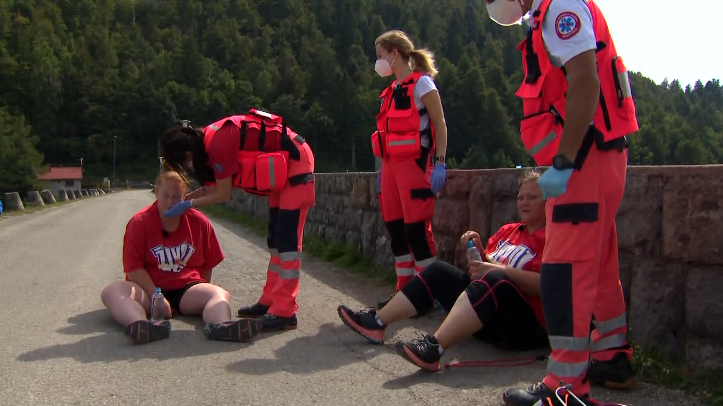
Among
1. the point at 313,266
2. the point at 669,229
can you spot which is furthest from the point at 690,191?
the point at 313,266

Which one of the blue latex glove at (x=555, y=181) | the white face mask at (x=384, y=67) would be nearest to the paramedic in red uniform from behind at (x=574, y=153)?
the blue latex glove at (x=555, y=181)

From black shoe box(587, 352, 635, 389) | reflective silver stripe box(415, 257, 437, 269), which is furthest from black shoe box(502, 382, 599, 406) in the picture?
reflective silver stripe box(415, 257, 437, 269)

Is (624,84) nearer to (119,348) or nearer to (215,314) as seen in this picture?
(215,314)

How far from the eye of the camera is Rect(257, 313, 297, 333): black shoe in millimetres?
4031

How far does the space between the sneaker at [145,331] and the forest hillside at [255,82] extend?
7107 cm

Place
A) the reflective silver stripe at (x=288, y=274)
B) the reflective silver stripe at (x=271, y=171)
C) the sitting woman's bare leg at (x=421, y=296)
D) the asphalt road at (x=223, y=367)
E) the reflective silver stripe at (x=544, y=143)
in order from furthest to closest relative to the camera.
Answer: the reflective silver stripe at (x=288, y=274)
the reflective silver stripe at (x=271, y=171)
the sitting woman's bare leg at (x=421, y=296)
the asphalt road at (x=223, y=367)
the reflective silver stripe at (x=544, y=143)

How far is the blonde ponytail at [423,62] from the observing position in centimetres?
445

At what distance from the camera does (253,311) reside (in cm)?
453

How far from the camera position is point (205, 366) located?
129 inches

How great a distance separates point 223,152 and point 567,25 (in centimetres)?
226

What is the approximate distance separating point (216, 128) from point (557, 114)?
2.21 meters

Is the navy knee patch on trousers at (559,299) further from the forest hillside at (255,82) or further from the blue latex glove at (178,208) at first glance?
the forest hillside at (255,82)

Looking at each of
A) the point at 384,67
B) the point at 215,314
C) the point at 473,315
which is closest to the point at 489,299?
the point at 473,315

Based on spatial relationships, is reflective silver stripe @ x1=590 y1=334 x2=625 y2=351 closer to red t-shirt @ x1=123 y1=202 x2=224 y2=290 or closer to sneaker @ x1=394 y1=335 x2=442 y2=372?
sneaker @ x1=394 y1=335 x2=442 y2=372
